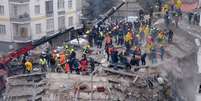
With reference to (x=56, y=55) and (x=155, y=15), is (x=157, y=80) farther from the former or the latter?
(x=155, y=15)

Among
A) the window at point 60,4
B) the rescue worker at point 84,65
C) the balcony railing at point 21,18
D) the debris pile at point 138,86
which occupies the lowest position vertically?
the debris pile at point 138,86

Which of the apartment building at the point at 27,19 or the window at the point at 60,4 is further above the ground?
the window at the point at 60,4

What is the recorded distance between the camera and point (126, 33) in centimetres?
2720

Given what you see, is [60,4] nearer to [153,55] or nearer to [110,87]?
[153,55]

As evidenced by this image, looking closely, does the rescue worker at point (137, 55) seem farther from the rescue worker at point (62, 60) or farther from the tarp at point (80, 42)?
the tarp at point (80, 42)

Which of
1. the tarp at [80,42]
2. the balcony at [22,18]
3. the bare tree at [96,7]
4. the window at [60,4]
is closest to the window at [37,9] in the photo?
the balcony at [22,18]

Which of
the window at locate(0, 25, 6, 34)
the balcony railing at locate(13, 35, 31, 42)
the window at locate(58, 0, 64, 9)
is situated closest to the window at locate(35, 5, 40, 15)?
the balcony railing at locate(13, 35, 31, 42)

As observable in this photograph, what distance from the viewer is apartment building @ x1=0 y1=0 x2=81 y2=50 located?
40094mm

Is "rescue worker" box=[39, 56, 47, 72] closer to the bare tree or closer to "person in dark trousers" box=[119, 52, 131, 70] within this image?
"person in dark trousers" box=[119, 52, 131, 70]

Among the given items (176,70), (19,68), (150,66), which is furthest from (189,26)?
(19,68)

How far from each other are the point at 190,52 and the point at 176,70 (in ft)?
7.09

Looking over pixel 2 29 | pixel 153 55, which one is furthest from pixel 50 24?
pixel 153 55

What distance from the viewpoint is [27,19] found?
4028cm

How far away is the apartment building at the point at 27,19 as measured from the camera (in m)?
40.1
